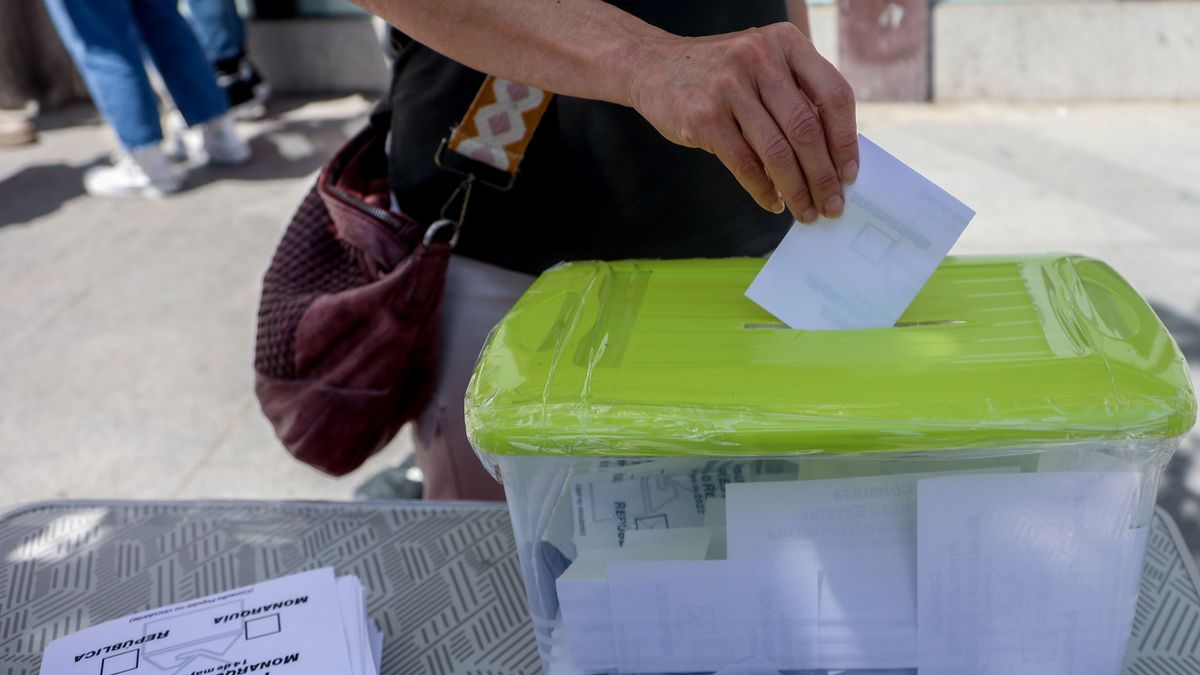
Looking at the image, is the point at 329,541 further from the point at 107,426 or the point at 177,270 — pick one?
the point at 177,270

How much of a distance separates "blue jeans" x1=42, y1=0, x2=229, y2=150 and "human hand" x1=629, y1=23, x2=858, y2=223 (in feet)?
12.5

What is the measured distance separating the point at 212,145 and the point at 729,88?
176 inches

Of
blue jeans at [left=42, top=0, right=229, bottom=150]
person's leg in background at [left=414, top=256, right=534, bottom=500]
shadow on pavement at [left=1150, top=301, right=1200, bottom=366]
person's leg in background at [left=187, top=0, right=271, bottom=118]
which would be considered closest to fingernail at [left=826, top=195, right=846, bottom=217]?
person's leg in background at [left=414, top=256, right=534, bottom=500]

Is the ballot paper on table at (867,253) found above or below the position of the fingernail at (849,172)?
below

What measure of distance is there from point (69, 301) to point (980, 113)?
3.79 metres

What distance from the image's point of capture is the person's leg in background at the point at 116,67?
403 centimetres

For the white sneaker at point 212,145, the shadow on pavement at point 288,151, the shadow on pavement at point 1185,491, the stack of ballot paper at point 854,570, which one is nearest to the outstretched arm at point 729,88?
the stack of ballot paper at point 854,570

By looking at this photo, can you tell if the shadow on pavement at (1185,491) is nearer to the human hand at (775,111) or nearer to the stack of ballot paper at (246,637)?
the human hand at (775,111)

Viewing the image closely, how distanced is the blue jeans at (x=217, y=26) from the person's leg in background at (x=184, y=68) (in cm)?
42

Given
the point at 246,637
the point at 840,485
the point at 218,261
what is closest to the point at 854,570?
the point at 840,485

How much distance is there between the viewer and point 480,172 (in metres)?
1.25

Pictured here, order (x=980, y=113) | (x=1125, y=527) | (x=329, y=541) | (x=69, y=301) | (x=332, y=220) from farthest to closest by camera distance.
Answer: (x=980, y=113) → (x=69, y=301) → (x=332, y=220) → (x=329, y=541) → (x=1125, y=527)

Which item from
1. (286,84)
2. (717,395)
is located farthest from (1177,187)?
(286,84)

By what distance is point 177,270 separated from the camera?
3846 mm
